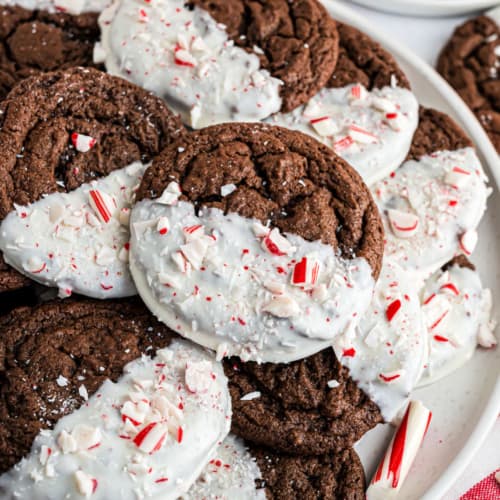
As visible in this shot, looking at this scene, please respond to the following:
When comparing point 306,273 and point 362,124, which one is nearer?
point 306,273

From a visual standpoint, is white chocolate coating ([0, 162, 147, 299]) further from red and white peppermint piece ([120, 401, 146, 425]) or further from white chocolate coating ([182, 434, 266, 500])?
white chocolate coating ([182, 434, 266, 500])

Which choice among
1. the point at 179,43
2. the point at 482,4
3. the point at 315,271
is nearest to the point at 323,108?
the point at 179,43

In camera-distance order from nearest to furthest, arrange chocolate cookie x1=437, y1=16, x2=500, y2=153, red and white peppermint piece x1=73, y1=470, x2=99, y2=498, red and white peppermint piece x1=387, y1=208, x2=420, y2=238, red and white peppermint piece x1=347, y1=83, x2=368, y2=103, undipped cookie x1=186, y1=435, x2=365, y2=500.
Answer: red and white peppermint piece x1=73, y1=470, x2=99, y2=498, undipped cookie x1=186, y1=435, x2=365, y2=500, red and white peppermint piece x1=387, y1=208, x2=420, y2=238, red and white peppermint piece x1=347, y1=83, x2=368, y2=103, chocolate cookie x1=437, y1=16, x2=500, y2=153

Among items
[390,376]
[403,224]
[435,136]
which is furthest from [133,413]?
[435,136]

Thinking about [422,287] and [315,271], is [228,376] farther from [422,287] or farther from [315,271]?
[422,287]

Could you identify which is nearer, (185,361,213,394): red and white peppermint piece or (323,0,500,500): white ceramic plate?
(185,361,213,394): red and white peppermint piece

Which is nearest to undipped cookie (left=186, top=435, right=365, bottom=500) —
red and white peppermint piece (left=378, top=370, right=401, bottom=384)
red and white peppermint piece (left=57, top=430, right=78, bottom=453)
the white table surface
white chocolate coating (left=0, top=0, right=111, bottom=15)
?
red and white peppermint piece (left=378, top=370, right=401, bottom=384)

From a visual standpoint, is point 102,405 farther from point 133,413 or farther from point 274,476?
point 274,476
